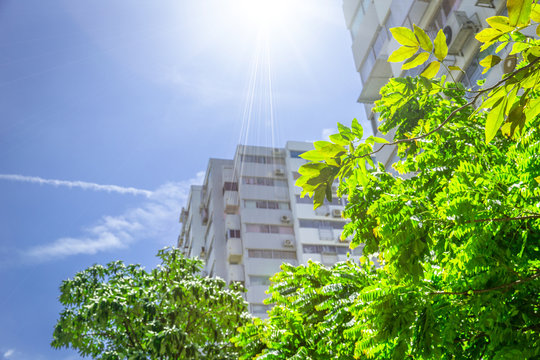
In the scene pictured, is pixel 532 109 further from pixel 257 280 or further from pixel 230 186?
pixel 230 186

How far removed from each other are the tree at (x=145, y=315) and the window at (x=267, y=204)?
2394cm

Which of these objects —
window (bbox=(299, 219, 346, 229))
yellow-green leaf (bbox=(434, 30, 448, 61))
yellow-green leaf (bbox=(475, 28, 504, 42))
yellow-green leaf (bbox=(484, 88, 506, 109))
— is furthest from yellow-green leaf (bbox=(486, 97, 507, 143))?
window (bbox=(299, 219, 346, 229))

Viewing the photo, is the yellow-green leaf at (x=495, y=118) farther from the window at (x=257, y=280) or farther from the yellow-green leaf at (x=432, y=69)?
the window at (x=257, y=280)

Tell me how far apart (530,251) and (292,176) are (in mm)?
34735

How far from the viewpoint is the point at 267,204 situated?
37969mm

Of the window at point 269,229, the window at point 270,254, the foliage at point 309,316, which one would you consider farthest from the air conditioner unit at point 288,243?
the foliage at point 309,316

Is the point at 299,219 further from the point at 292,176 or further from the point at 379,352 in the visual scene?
the point at 379,352

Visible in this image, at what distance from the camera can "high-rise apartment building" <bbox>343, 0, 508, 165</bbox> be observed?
13266 mm

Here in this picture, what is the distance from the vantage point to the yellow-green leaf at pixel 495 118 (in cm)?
125

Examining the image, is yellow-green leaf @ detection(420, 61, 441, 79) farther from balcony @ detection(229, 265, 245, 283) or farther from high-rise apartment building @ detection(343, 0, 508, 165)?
balcony @ detection(229, 265, 245, 283)

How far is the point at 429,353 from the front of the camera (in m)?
3.08

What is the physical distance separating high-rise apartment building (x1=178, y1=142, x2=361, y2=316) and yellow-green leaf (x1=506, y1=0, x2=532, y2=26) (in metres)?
32.3

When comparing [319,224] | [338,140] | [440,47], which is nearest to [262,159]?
[319,224]

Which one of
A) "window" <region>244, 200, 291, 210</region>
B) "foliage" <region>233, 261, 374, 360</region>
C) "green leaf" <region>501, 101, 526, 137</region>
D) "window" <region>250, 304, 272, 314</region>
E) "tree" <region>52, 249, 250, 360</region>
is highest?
"window" <region>244, 200, 291, 210</region>
